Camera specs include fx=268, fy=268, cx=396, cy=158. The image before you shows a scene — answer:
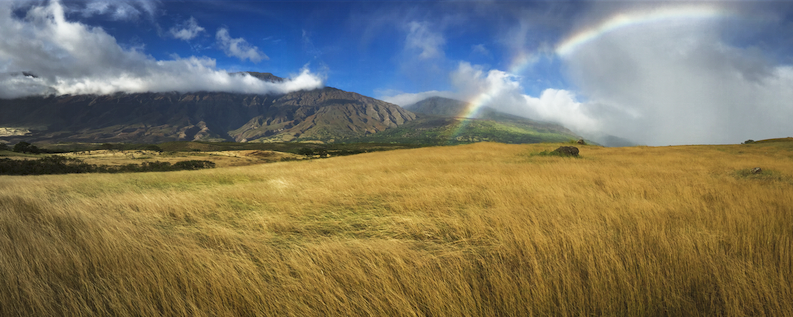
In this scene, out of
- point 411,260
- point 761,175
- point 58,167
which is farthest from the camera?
point 58,167

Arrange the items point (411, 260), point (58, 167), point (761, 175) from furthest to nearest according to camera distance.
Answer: point (58, 167) → point (761, 175) → point (411, 260)

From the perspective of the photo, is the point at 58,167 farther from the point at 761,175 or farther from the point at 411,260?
the point at 761,175

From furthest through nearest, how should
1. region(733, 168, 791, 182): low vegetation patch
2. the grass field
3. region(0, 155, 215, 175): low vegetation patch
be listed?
region(0, 155, 215, 175): low vegetation patch → region(733, 168, 791, 182): low vegetation patch → the grass field

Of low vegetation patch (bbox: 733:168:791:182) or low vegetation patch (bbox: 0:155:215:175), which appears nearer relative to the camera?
low vegetation patch (bbox: 733:168:791:182)

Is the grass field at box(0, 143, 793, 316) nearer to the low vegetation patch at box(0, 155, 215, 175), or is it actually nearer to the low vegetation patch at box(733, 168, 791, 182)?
the low vegetation patch at box(733, 168, 791, 182)

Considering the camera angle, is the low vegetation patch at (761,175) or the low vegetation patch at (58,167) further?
the low vegetation patch at (58,167)

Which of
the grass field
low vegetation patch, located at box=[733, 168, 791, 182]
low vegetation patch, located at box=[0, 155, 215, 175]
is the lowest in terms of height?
low vegetation patch, located at box=[0, 155, 215, 175]

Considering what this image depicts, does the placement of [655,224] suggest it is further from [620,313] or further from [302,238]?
[302,238]

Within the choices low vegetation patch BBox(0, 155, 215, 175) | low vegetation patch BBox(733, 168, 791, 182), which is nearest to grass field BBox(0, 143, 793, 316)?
low vegetation patch BBox(733, 168, 791, 182)

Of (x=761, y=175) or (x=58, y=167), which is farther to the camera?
(x=58, y=167)

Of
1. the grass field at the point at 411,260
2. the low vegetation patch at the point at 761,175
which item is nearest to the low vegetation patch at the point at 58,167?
the grass field at the point at 411,260

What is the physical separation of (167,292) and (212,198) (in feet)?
13.9

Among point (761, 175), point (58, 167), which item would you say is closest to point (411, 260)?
point (761, 175)

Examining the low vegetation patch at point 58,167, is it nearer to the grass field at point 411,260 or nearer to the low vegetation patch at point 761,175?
the grass field at point 411,260
